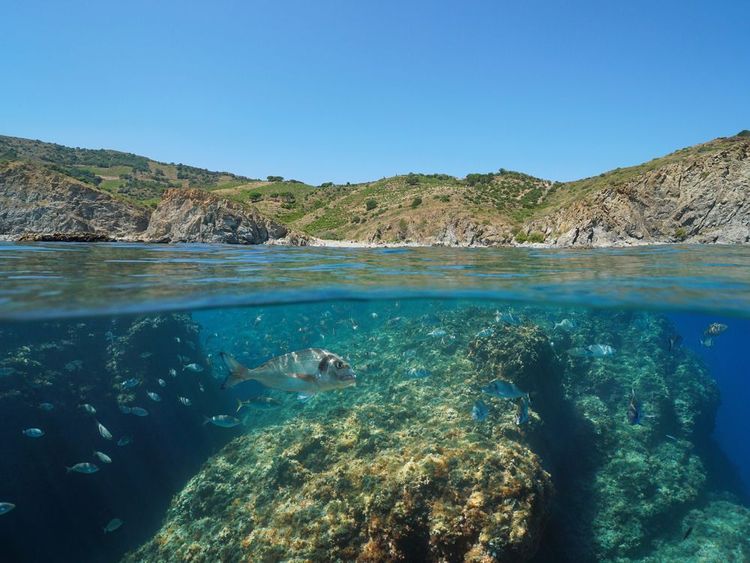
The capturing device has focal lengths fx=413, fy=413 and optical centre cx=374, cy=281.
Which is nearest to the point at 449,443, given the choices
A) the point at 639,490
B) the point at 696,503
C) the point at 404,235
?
the point at 639,490

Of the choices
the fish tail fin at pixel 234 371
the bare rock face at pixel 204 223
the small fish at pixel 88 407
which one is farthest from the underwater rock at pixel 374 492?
the bare rock face at pixel 204 223

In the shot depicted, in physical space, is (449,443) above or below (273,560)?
above

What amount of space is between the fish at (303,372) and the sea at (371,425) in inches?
1.2

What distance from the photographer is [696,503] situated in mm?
11664

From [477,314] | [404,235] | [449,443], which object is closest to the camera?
[449,443]

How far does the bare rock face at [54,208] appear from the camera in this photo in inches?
1305

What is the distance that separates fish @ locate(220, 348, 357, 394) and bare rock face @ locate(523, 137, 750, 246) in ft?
118

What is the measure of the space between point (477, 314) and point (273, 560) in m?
12.8

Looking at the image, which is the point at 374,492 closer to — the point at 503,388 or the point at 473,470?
the point at 473,470

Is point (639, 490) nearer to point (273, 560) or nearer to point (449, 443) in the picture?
point (449, 443)

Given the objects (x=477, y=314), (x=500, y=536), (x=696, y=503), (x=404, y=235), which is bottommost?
(x=696, y=503)

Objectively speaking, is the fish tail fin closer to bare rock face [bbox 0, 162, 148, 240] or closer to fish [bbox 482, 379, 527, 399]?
fish [bbox 482, 379, 527, 399]

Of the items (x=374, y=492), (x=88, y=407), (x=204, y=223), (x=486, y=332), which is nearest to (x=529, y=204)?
(x=204, y=223)

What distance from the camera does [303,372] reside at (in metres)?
5.41
